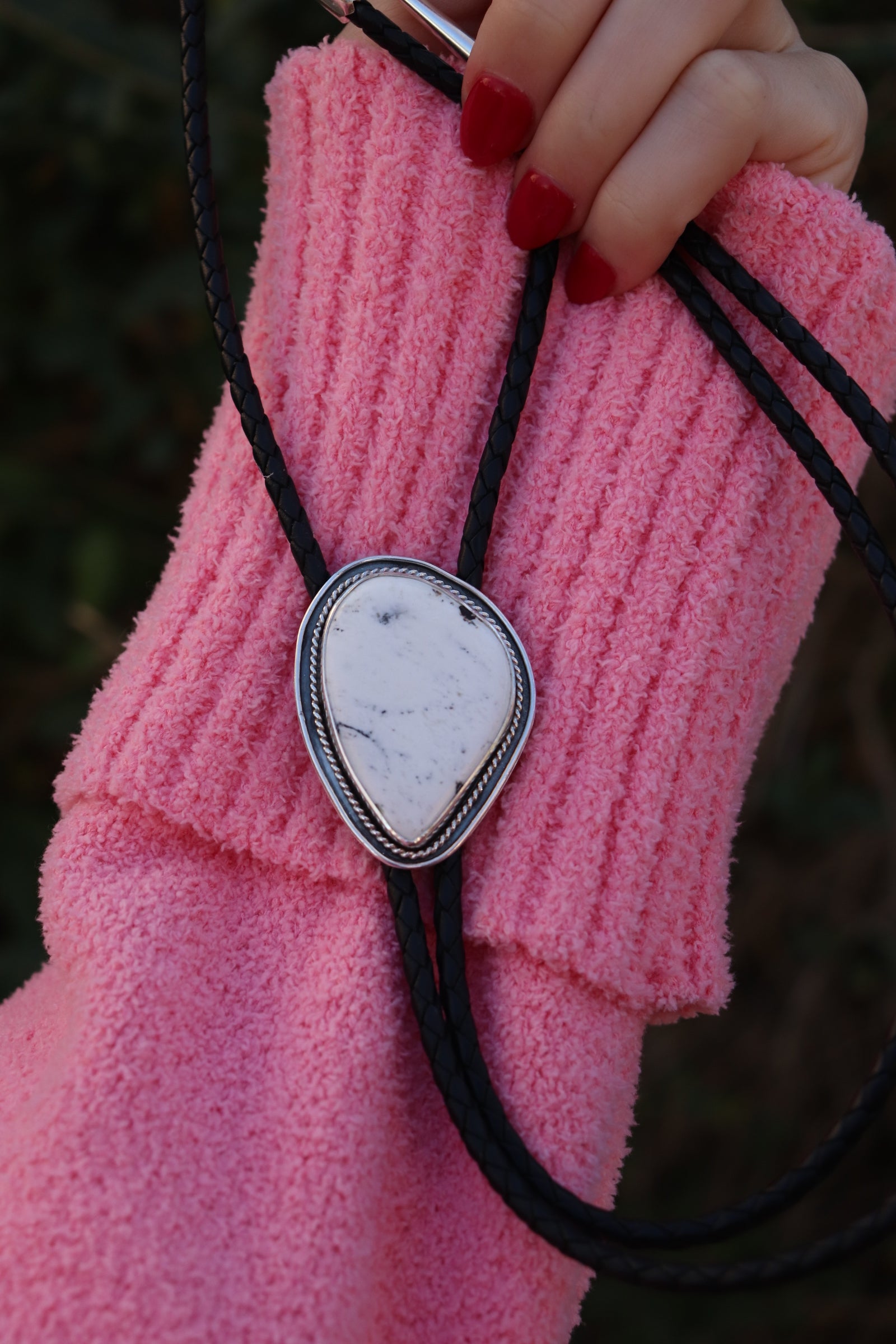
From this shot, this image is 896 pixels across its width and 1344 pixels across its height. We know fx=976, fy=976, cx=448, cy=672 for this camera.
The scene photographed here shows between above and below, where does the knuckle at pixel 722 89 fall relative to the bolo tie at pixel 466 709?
above

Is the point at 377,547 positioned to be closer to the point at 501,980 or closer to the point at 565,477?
the point at 565,477

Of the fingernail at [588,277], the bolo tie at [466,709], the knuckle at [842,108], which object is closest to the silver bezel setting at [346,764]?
the bolo tie at [466,709]

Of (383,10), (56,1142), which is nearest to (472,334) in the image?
(383,10)

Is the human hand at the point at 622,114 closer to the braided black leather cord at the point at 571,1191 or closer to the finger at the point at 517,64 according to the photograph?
the finger at the point at 517,64

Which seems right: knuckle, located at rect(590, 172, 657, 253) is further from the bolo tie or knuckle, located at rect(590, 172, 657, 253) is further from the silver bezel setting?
the silver bezel setting

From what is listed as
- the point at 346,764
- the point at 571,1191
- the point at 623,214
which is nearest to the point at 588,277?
the point at 623,214

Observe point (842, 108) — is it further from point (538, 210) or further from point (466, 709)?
point (466, 709)

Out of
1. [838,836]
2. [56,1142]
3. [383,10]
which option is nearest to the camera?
[56,1142]
